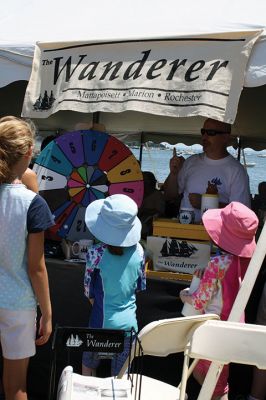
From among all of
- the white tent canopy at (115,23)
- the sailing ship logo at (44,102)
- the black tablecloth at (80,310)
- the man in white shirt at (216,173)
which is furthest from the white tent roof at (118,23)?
the black tablecloth at (80,310)

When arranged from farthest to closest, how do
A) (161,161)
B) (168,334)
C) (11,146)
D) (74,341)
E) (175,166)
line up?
(161,161)
(175,166)
(11,146)
(168,334)
(74,341)

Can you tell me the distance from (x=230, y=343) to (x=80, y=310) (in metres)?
1.46

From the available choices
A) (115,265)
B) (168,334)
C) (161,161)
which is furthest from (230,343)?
(161,161)

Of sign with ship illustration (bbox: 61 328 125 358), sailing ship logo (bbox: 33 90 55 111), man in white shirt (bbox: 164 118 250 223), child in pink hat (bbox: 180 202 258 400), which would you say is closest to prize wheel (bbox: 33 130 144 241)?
sailing ship logo (bbox: 33 90 55 111)

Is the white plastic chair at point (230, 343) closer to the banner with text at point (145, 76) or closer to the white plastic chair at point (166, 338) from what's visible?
the white plastic chair at point (166, 338)

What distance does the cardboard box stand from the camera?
291cm

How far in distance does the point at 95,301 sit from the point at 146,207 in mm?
1604

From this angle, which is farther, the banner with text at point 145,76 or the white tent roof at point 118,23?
the white tent roof at point 118,23

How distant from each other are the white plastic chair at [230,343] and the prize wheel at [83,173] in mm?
1505

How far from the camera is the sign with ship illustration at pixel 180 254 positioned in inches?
115

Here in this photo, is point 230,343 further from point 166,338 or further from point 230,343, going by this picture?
point 166,338

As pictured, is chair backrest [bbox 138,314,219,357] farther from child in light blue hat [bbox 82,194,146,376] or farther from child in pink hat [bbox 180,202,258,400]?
child in light blue hat [bbox 82,194,146,376]

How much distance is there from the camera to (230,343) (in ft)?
5.76

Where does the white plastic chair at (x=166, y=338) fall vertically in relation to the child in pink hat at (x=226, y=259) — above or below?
below
